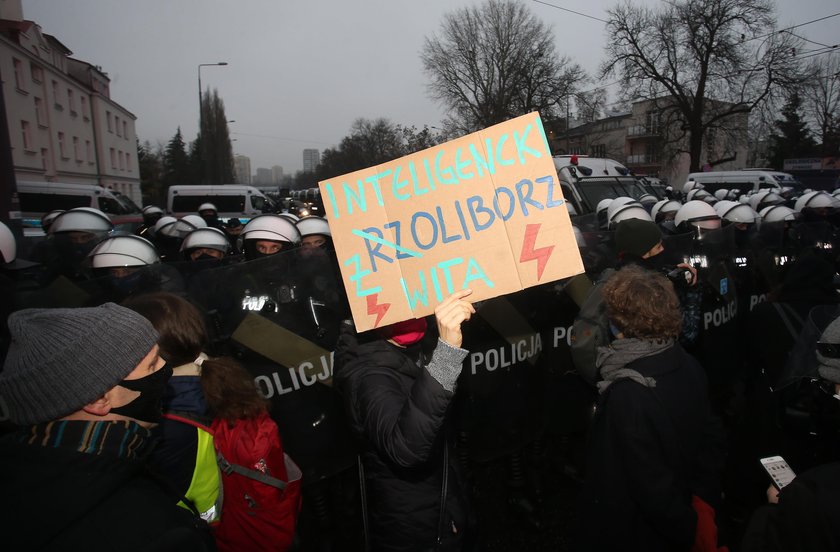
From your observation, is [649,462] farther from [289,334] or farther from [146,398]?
[289,334]

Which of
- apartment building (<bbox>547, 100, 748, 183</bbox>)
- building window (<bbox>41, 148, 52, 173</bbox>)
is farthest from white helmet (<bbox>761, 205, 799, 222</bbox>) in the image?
building window (<bbox>41, 148, 52, 173</bbox>)

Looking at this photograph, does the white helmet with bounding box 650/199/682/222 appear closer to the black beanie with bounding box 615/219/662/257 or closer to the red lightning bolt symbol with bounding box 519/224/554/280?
the black beanie with bounding box 615/219/662/257

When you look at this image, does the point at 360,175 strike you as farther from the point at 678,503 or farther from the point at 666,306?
the point at 678,503

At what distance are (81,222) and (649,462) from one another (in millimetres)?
6784

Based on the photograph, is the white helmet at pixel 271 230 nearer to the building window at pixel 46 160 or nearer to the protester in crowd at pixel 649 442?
the protester in crowd at pixel 649 442

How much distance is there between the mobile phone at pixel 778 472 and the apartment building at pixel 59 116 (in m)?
27.3

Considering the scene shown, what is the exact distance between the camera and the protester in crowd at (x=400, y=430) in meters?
1.71

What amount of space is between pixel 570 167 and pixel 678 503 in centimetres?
891

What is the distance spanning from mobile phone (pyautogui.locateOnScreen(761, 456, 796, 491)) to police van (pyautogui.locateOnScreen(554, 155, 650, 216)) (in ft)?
25.3

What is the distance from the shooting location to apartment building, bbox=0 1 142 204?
88.8ft

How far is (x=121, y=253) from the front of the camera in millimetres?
4043

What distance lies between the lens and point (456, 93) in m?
38.4

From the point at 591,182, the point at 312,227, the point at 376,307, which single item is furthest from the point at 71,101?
the point at 376,307

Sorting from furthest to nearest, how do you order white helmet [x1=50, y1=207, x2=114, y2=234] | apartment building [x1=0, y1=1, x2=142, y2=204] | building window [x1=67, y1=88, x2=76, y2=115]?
1. building window [x1=67, y1=88, x2=76, y2=115]
2. apartment building [x1=0, y1=1, x2=142, y2=204]
3. white helmet [x1=50, y1=207, x2=114, y2=234]
